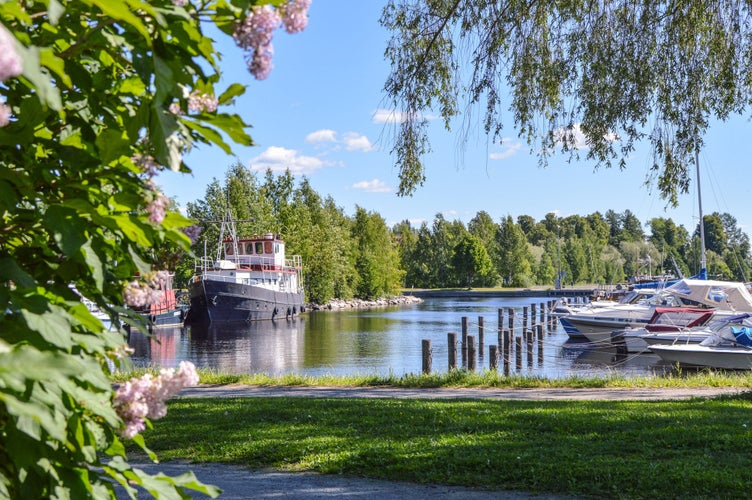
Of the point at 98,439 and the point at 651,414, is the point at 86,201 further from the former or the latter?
the point at 651,414

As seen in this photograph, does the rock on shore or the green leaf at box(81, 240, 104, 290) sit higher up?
the green leaf at box(81, 240, 104, 290)

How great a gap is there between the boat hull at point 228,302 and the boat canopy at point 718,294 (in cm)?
2705

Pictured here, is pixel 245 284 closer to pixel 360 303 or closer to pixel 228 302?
pixel 228 302

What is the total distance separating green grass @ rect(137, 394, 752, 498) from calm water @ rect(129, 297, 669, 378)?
1021 centimetres

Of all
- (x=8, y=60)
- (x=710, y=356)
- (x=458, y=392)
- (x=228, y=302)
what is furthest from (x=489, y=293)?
(x=8, y=60)

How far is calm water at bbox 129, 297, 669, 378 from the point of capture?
77.8 feet

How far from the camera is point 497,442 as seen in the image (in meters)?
7.39

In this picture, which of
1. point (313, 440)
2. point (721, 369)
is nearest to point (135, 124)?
point (313, 440)

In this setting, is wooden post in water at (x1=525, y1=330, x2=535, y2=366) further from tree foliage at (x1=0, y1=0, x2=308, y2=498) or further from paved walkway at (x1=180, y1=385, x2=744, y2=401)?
tree foliage at (x1=0, y1=0, x2=308, y2=498)

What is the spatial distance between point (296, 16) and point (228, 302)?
45.9m

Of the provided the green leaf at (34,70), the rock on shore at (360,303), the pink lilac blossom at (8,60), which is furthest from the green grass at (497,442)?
the rock on shore at (360,303)

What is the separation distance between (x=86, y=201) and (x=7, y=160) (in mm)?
395

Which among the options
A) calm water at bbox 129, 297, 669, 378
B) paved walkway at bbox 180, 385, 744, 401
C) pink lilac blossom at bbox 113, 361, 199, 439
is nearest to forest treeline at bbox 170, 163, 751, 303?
calm water at bbox 129, 297, 669, 378

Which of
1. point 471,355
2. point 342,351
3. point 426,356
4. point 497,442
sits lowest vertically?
point 342,351
